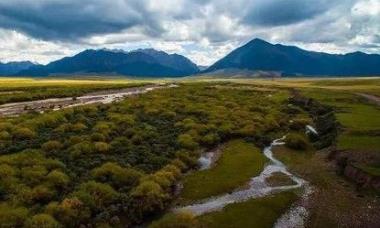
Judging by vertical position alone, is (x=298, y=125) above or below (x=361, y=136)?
below

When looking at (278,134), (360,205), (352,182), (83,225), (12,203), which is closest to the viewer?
(83,225)

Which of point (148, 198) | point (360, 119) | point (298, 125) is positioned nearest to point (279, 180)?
point (148, 198)

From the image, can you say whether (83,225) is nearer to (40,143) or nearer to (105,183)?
(105,183)

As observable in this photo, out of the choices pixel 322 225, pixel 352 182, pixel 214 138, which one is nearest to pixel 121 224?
pixel 322 225

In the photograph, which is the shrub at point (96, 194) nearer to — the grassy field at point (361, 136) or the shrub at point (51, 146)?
the shrub at point (51, 146)

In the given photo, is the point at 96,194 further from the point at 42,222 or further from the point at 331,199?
the point at 331,199

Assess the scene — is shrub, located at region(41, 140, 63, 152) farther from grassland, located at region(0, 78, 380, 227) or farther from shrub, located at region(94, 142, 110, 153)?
shrub, located at region(94, 142, 110, 153)

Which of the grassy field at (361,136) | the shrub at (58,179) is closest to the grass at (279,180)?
the grassy field at (361,136)
